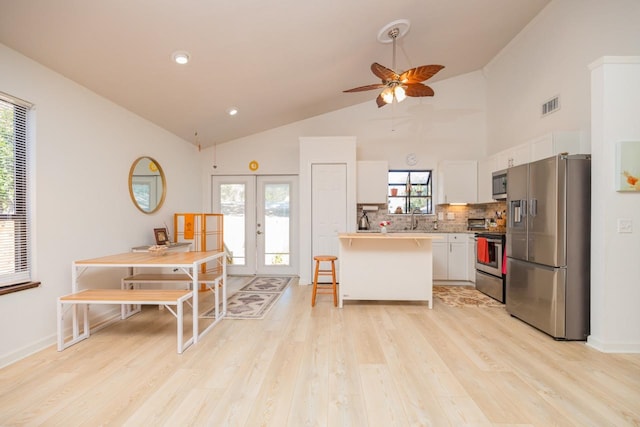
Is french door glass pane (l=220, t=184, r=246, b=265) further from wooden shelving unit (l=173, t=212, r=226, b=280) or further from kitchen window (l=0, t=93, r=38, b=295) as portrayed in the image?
kitchen window (l=0, t=93, r=38, b=295)

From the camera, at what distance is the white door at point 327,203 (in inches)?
200

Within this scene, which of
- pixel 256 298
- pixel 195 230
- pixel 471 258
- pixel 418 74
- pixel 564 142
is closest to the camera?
pixel 418 74

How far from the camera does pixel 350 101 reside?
540cm

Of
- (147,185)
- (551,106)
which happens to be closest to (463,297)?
(551,106)

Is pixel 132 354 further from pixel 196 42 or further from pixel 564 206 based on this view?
pixel 564 206

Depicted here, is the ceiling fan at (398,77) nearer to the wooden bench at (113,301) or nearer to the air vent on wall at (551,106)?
the air vent on wall at (551,106)

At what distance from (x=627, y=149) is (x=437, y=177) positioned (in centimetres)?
308

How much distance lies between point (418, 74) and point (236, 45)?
186cm

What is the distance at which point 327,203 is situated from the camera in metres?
5.10

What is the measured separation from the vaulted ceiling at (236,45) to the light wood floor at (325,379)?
260 cm

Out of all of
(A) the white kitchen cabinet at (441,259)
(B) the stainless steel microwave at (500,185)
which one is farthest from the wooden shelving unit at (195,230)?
(B) the stainless steel microwave at (500,185)

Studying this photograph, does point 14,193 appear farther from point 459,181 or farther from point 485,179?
point 485,179

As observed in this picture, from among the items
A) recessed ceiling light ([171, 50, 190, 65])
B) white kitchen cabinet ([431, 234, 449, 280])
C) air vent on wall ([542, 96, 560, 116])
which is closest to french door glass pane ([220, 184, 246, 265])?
recessed ceiling light ([171, 50, 190, 65])

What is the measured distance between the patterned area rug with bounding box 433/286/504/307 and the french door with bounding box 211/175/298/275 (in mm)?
2804
